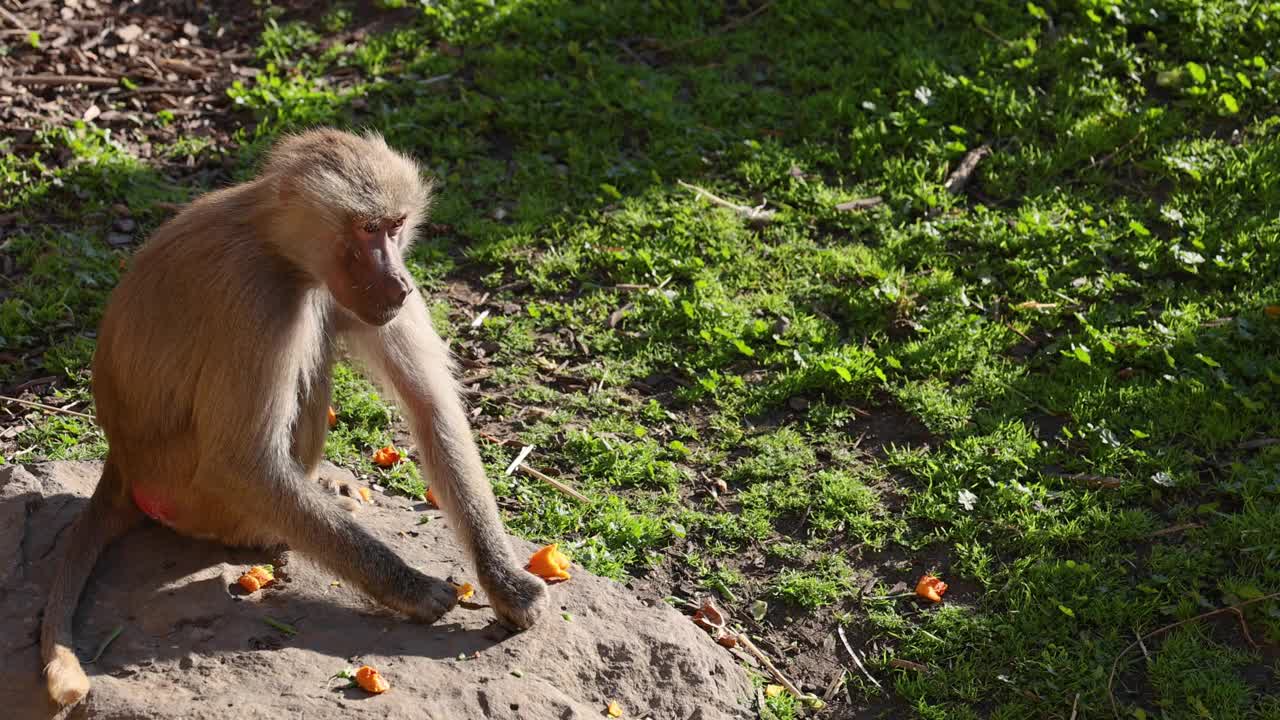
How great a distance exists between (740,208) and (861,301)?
1110 mm

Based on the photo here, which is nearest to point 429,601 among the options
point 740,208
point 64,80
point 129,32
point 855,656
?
point 855,656

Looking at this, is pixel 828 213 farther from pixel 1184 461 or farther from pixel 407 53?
pixel 407 53

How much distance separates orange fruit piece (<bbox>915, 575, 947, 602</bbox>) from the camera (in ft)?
15.8

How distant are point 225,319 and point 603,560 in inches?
69.6

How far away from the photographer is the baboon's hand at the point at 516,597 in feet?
13.8

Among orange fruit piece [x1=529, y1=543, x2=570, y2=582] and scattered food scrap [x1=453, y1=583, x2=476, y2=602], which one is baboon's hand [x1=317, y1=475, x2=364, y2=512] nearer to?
scattered food scrap [x1=453, y1=583, x2=476, y2=602]

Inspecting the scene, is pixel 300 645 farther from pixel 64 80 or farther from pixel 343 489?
pixel 64 80

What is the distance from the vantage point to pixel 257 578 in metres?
4.25

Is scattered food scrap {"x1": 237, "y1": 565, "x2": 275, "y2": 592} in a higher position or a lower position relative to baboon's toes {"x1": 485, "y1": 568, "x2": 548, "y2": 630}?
higher

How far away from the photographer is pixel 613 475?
547cm

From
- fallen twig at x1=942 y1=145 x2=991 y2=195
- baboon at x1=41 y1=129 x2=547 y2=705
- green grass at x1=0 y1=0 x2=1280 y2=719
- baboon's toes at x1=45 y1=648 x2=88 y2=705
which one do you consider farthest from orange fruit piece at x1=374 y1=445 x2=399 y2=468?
fallen twig at x1=942 y1=145 x2=991 y2=195

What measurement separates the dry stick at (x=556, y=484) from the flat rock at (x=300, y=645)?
0.71 meters

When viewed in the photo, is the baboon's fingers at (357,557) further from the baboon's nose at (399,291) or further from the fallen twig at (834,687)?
the fallen twig at (834,687)

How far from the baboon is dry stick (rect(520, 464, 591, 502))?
903 mm
